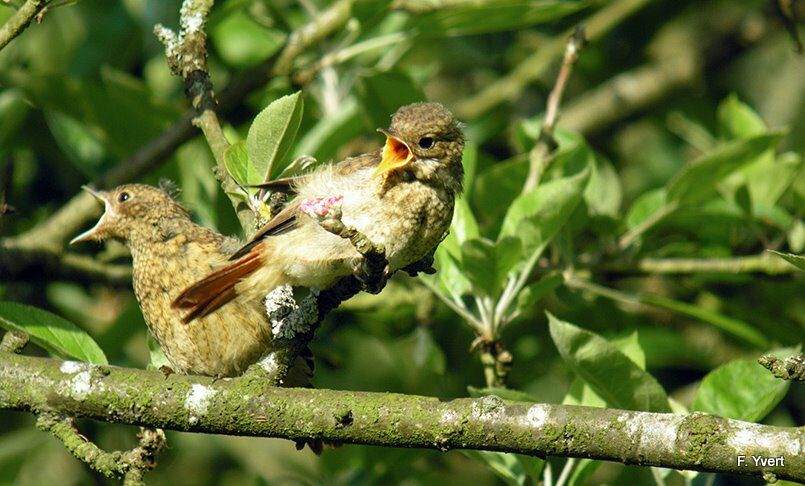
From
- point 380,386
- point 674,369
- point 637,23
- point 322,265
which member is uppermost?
point 322,265

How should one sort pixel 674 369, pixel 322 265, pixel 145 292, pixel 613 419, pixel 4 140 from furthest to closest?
pixel 674 369 < pixel 4 140 < pixel 145 292 < pixel 322 265 < pixel 613 419

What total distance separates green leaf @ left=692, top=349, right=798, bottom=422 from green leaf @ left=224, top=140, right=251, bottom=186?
165cm

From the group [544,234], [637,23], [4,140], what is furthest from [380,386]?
[637,23]

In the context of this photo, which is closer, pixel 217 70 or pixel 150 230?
pixel 150 230

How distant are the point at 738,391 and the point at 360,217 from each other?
1.40 metres

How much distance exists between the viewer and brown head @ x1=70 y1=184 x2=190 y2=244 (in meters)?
4.31

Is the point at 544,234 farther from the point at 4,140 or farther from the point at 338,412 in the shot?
the point at 4,140

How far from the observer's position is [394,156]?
3322 mm

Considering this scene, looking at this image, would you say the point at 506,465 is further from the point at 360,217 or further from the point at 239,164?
the point at 239,164

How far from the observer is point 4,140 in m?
5.05

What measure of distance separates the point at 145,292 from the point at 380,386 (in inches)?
64.5

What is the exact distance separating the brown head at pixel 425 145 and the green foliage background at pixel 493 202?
0.90ft

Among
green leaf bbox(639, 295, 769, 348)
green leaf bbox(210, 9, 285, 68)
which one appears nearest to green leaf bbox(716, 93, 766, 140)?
green leaf bbox(639, 295, 769, 348)

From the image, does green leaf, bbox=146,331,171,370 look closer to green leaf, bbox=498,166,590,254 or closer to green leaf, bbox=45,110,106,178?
green leaf, bbox=498,166,590,254
